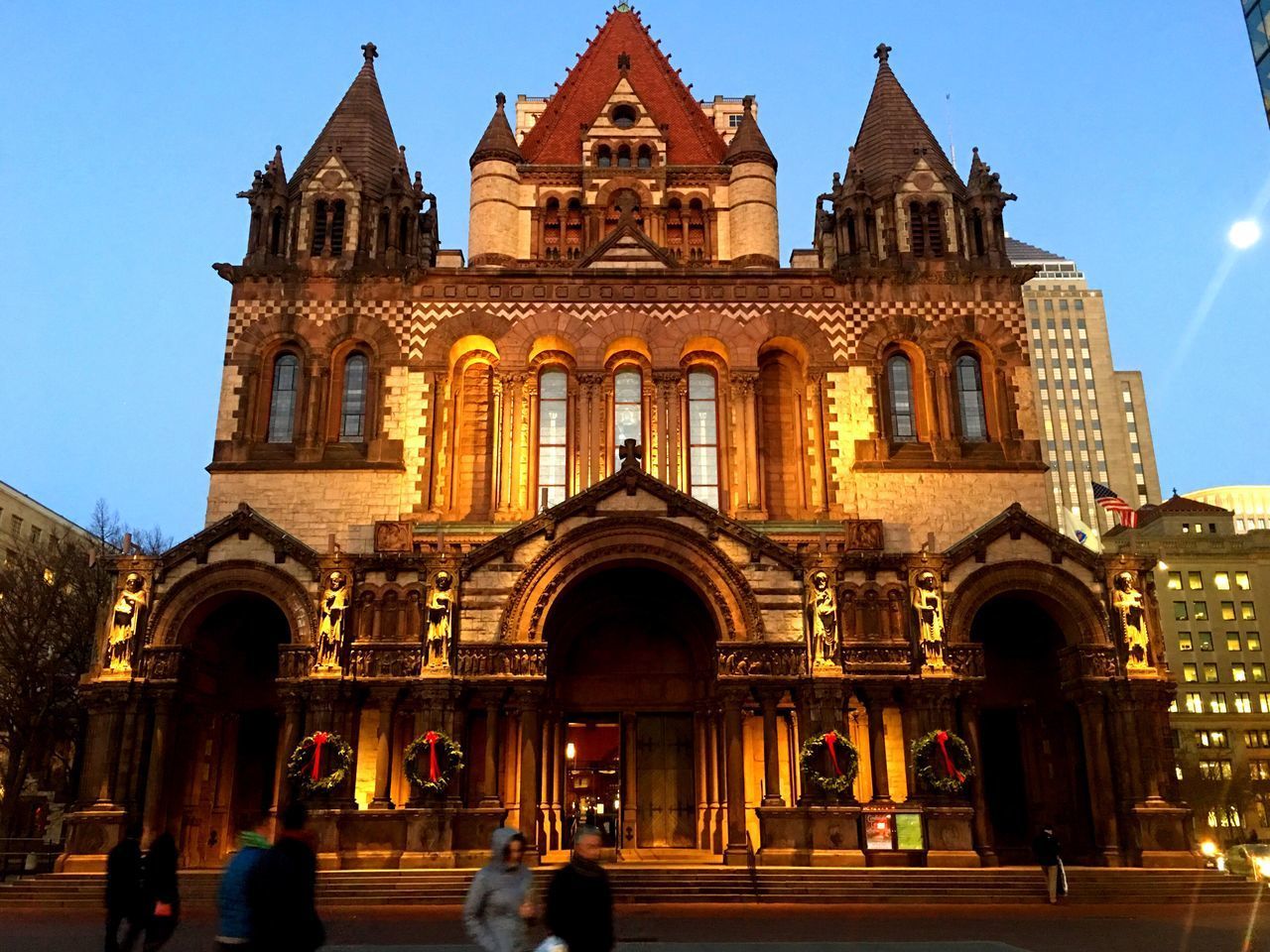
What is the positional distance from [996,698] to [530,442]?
15.8 m

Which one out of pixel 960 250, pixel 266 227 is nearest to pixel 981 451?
pixel 960 250

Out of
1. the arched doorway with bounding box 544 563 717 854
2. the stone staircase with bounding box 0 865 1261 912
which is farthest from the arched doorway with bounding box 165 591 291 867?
the arched doorway with bounding box 544 563 717 854

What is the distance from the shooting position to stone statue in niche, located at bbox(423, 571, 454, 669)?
2725 centimetres

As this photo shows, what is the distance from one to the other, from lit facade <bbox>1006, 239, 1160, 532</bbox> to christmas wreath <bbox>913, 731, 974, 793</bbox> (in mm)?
98503

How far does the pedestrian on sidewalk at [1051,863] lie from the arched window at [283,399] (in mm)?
24278

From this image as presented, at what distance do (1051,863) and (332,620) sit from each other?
57.9 ft

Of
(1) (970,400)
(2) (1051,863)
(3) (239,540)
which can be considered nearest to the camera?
(2) (1051,863)

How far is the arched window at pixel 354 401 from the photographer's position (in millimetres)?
34688

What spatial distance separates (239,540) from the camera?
29.2m

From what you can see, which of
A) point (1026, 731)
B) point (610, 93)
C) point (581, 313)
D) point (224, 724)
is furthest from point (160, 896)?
point (610, 93)

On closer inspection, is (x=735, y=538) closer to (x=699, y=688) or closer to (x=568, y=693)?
(x=699, y=688)

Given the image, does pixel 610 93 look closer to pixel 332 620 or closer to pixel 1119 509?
pixel 1119 509

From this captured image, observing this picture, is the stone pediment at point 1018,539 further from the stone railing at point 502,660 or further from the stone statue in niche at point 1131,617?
the stone railing at point 502,660

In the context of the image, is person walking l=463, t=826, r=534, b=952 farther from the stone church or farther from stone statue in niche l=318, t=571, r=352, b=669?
stone statue in niche l=318, t=571, r=352, b=669
